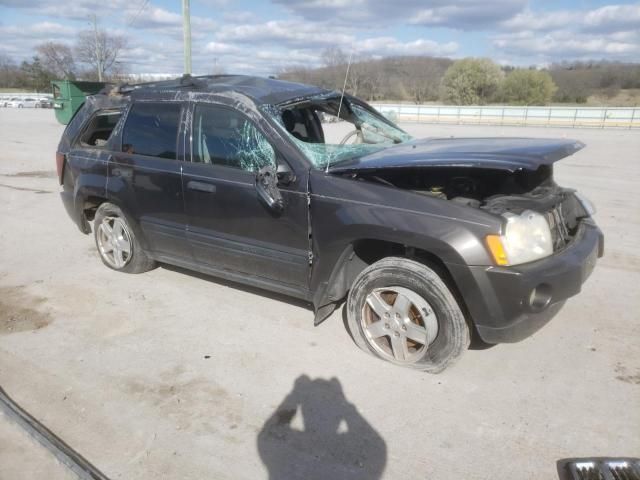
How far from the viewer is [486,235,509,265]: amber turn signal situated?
9.32 feet

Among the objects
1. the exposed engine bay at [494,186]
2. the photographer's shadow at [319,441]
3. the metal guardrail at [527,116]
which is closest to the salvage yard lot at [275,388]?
the photographer's shadow at [319,441]

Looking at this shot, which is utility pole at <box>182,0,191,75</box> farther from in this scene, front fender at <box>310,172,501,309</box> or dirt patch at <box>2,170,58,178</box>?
front fender at <box>310,172,501,309</box>

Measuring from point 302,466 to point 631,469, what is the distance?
158 centimetres

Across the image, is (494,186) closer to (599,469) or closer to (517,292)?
(517,292)

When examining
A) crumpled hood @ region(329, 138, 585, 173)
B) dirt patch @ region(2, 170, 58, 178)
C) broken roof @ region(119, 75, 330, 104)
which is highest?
broken roof @ region(119, 75, 330, 104)

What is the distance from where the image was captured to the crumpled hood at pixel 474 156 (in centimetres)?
301

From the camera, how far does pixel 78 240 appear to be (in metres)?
6.13

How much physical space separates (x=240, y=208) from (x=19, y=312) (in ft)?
7.07

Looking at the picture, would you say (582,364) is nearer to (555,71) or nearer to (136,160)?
(136,160)

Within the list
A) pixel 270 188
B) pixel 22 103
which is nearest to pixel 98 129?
pixel 270 188

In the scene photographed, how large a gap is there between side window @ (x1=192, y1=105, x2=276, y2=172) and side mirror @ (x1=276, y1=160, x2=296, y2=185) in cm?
11

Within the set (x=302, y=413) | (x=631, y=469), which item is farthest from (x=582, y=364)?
(x=302, y=413)

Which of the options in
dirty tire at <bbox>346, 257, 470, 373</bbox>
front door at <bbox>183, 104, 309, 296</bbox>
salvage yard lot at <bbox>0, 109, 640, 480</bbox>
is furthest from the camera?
front door at <bbox>183, 104, 309, 296</bbox>

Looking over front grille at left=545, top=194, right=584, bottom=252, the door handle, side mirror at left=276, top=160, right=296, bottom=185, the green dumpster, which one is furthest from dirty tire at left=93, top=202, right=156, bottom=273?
the green dumpster
